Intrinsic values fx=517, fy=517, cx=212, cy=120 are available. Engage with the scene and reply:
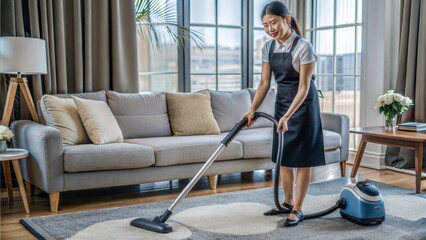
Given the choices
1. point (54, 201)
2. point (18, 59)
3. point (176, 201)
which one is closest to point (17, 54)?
point (18, 59)

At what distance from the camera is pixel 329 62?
5699 mm

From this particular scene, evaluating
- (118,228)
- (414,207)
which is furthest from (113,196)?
(414,207)

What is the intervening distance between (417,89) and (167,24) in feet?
7.91

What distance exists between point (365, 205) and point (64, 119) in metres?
2.23

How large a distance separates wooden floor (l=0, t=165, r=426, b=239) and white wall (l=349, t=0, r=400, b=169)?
1.07 feet

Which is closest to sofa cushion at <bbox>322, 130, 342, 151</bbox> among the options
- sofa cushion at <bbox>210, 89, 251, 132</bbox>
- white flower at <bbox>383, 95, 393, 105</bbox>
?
white flower at <bbox>383, 95, 393, 105</bbox>

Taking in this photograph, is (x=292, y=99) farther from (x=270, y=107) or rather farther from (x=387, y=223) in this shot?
(x=270, y=107)

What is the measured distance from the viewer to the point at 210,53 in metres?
5.39

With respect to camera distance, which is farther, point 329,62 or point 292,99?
point 329,62

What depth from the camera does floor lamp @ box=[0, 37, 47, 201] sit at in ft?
12.1

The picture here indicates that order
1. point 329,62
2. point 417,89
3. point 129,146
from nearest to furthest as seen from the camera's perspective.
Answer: point 129,146 < point 417,89 < point 329,62

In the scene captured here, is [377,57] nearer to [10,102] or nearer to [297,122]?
[297,122]

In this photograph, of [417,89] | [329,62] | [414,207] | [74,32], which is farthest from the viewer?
[329,62]

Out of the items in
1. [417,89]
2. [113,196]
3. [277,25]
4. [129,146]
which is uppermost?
[277,25]
